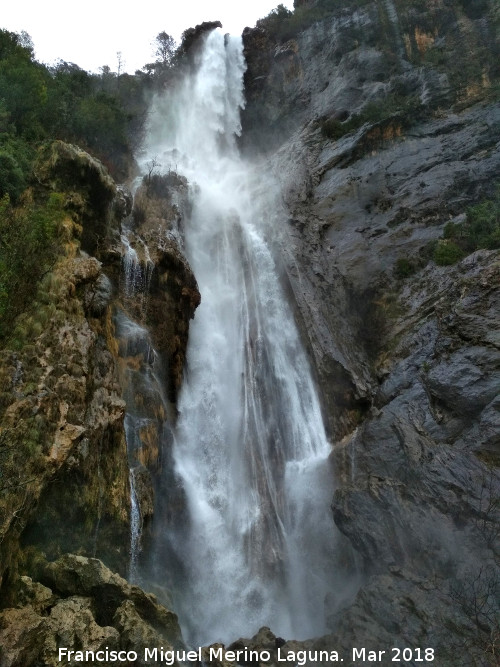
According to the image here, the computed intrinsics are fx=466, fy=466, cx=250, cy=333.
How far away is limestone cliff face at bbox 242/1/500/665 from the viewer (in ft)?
32.2

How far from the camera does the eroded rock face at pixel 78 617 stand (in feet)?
21.0

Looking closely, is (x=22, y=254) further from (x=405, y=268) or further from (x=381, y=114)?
(x=381, y=114)

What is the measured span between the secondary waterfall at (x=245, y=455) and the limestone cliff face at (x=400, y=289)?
4.06 ft

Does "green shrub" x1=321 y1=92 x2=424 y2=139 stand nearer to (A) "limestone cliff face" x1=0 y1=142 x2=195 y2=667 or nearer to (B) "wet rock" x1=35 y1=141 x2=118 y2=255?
(B) "wet rock" x1=35 y1=141 x2=118 y2=255

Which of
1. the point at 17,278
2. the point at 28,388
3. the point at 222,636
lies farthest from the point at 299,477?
the point at 17,278

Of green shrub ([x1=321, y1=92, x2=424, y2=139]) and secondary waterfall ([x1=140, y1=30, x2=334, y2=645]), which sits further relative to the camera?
green shrub ([x1=321, y1=92, x2=424, y2=139])

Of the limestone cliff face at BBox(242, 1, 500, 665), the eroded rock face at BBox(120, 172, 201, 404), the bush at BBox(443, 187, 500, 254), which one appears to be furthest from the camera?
the bush at BBox(443, 187, 500, 254)

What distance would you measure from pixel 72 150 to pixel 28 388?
8877 millimetres

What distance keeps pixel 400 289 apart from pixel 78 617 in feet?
49.8

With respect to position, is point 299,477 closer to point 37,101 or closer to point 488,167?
point 488,167

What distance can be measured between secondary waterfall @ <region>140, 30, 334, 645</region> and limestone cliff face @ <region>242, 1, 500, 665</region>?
1.24m

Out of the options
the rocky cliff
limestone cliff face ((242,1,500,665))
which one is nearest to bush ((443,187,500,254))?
the rocky cliff

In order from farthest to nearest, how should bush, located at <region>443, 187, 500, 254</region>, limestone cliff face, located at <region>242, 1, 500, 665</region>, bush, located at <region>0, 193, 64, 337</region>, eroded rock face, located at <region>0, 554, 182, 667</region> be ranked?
bush, located at <region>443, 187, 500, 254</region> < bush, located at <region>0, 193, 64, 337</region> < limestone cliff face, located at <region>242, 1, 500, 665</region> < eroded rock face, located at <region>0, 554, 182, 667</region>

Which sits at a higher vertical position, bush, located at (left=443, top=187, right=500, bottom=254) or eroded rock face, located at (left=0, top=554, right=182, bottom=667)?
bush, located at (left=443, top=187, right=500, bottom=254)
